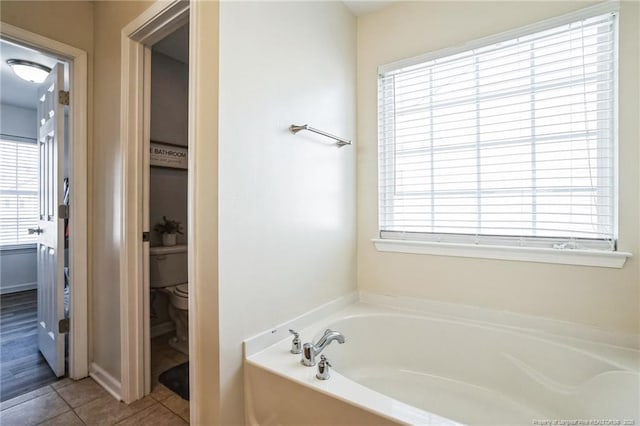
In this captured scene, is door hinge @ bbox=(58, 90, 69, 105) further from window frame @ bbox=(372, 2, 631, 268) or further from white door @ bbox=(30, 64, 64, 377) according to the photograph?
window frame @ bbox=(372, 2, 631, 268)

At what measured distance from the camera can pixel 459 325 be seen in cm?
165

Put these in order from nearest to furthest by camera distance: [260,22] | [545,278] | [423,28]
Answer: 1. [260,22]
2. [545,278]
3. [423,28]

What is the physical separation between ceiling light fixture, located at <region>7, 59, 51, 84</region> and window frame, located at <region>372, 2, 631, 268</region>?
264 centimetres

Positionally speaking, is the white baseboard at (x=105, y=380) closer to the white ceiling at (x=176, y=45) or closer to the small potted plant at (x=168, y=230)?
the small potted plant at (x=168, y=230)

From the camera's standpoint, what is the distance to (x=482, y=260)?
169 cm

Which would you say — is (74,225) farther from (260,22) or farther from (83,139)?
(260,22)

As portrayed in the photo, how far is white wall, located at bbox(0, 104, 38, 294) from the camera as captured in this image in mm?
3857

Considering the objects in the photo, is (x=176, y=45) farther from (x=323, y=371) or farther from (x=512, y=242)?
(x=512, y=242)

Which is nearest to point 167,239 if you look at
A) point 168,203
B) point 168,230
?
point 168,230

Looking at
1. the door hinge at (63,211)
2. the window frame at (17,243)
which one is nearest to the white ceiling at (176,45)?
the door hinge at (63,211)

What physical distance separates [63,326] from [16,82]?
3092 mm

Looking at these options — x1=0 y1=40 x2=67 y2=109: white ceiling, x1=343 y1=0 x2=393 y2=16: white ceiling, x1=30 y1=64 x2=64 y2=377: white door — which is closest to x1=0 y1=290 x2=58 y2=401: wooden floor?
x1=30 y1=64 x2=64 y2=377: white door

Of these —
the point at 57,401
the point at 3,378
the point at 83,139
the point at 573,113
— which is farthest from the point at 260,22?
the point at 3,378

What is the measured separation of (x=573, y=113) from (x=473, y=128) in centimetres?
44
